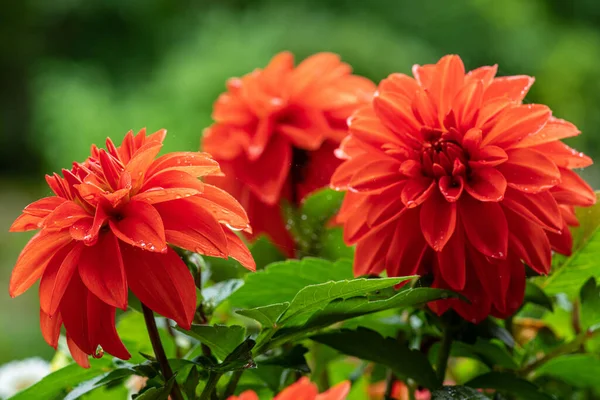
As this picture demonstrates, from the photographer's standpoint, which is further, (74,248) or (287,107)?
(287,107)

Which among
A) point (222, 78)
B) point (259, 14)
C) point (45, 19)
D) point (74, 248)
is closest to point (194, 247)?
point (74, 248)

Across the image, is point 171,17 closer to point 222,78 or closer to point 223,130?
point 222,78

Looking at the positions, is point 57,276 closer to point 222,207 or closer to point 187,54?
point 222,207

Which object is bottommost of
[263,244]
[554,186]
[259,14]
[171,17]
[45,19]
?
[45,19]

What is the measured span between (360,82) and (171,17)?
3555 millimetres

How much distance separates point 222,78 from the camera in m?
2.73

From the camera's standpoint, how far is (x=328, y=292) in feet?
0.76

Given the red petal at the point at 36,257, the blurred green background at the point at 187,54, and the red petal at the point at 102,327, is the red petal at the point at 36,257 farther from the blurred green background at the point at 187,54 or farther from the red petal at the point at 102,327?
the blurred green background at the point at 187,54

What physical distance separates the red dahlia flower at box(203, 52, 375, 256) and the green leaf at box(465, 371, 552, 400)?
13 cm

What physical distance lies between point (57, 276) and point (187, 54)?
3.00m

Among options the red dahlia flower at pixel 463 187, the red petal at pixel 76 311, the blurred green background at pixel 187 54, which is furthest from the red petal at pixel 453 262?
the blurred green background at pixel 187 54

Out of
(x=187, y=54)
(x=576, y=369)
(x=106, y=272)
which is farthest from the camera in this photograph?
(x=187, y=54)

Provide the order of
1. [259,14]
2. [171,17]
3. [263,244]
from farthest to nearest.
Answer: [171,17], [259,14], [263,244]

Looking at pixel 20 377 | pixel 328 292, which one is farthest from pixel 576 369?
pixel 20 377
